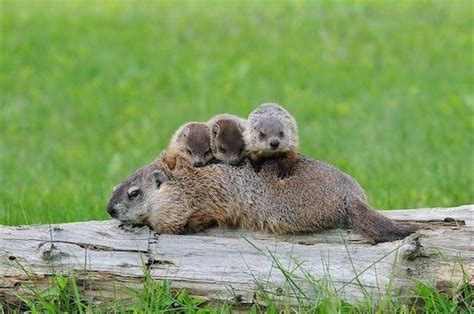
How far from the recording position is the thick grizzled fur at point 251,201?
234 inches

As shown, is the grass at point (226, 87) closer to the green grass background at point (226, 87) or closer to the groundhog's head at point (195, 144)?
the green grass background at point (226, 87)

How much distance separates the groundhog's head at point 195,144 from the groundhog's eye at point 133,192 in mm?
421

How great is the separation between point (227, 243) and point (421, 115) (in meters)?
7.57

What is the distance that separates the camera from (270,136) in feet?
21.0

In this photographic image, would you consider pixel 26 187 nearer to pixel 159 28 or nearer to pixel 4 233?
pixel 4 233

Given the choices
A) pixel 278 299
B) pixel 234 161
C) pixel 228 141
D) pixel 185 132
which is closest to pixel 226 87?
pixel 185 132

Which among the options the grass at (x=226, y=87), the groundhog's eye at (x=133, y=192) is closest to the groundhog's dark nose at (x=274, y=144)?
the groundhog's eye at (x=133, y=192)

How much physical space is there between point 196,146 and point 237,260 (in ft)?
3.68

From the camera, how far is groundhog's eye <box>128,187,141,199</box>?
20.4 ft

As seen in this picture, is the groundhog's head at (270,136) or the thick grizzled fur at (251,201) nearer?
the thick grizzled fur at (251,201)

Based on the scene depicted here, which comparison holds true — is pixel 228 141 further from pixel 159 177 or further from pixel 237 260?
pixel 237 260

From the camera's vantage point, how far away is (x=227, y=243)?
591 cm

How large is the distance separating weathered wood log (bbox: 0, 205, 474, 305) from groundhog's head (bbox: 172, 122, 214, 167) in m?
0.62

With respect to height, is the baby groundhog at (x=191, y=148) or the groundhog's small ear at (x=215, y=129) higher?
the groundhog's small ear at (x=215, y=129)
